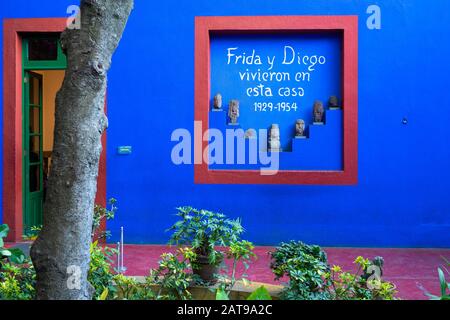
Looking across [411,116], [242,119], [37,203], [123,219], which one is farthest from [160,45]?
[411,116]

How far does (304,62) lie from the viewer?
21.7ft

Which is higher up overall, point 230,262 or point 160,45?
point 160,45

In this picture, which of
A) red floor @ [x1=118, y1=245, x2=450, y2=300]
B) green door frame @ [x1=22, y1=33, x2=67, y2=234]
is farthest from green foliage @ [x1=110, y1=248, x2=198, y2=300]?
green door frame @ [x1=22, y1=33, x2=67, y2=234]

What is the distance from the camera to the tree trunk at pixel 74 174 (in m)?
2.30

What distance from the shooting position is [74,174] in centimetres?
231

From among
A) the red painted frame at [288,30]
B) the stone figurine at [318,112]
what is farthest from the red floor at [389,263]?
the stone figurine at [318,112]

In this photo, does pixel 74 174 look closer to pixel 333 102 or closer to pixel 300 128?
pixel 300 128

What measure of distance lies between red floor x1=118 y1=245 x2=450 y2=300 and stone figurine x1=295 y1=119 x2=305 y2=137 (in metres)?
1.57

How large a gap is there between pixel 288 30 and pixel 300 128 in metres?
1.33

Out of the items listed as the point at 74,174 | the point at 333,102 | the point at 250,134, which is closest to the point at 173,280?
the point at 74,174

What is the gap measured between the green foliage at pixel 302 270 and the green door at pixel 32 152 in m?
4.70

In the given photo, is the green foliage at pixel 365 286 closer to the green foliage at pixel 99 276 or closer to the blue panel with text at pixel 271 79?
the green foliage at pixel 99 276
